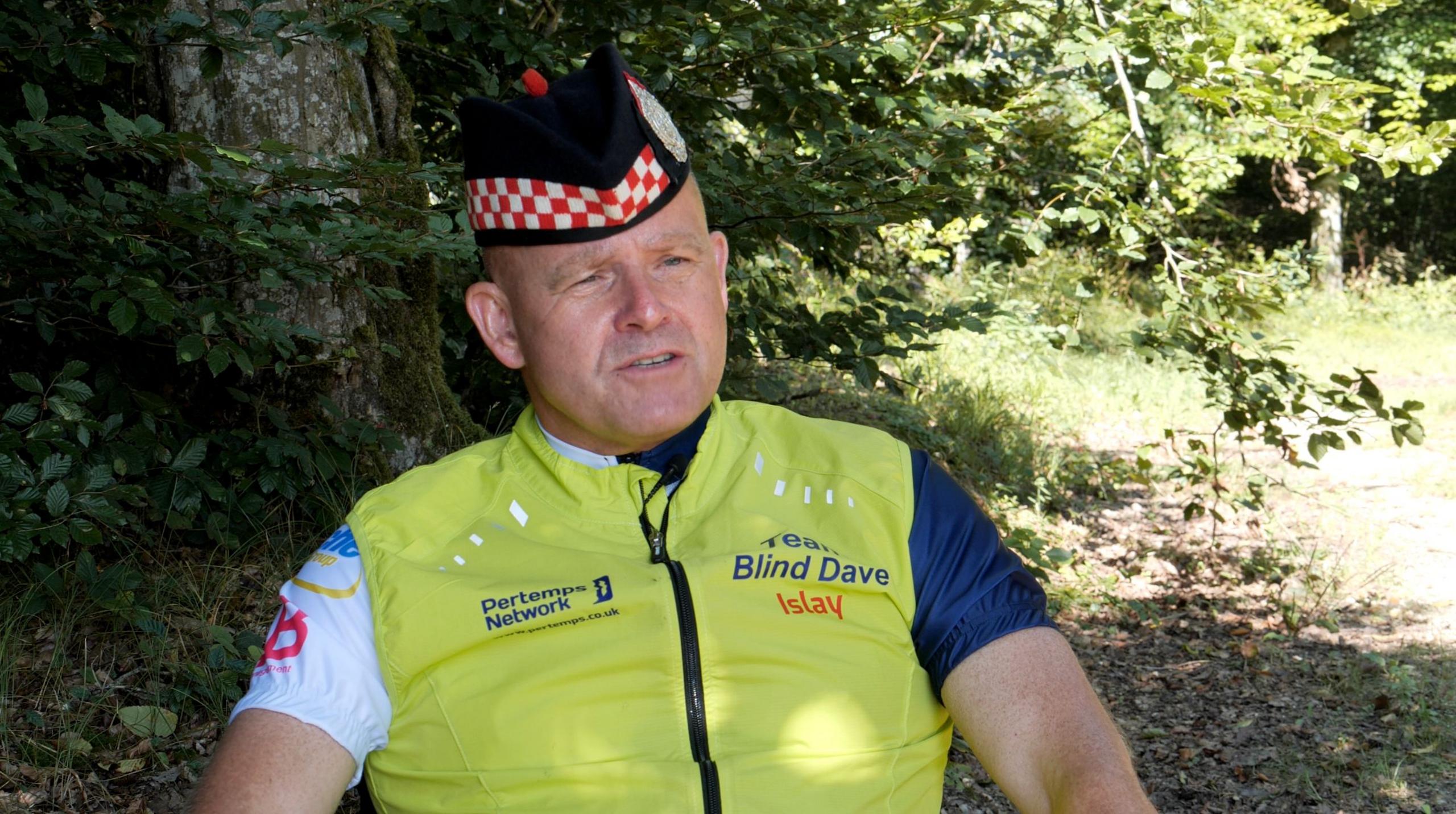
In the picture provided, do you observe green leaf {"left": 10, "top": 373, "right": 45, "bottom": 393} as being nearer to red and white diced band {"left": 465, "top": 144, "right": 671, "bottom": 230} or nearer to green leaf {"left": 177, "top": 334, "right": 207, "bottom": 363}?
green leaf {"left": 177, "top": 334, "right": 207, "bottom": 363}

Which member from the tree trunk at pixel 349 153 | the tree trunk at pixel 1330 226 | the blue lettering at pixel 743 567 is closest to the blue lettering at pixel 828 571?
the blue lettering at pixel 743 567

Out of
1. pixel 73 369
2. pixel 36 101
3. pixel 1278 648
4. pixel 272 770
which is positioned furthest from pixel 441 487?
pixel 1278 648

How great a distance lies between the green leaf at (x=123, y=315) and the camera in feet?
8.89

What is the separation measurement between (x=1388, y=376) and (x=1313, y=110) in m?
8.48

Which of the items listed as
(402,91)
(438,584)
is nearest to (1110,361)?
(402,91)

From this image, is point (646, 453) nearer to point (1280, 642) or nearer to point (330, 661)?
point (330, 661)

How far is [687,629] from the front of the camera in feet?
5.84

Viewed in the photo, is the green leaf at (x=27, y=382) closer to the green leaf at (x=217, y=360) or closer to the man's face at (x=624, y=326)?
the green leaf at (x=217, y=360)

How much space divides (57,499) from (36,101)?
3.09 feet

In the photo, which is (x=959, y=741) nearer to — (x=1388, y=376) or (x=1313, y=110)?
(x=1313, y=110)

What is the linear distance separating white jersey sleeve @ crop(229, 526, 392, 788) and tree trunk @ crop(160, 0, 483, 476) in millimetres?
1839

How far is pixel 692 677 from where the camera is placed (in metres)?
1.76

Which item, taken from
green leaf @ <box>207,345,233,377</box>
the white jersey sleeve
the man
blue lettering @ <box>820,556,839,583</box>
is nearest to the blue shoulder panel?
the man

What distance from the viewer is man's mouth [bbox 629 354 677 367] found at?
1.86m
